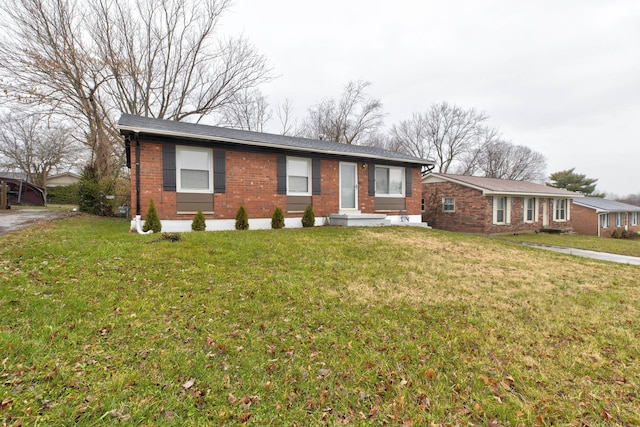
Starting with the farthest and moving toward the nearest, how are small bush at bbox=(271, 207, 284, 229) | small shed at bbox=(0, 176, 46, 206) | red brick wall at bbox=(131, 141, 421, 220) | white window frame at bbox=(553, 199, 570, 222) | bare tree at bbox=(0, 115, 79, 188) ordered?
1. bare tree at bbox=(0, 115, 79, 188)
2. white window frame at bbox=(553, 199, 570, 222)
3. small shed at bbox=(0, 176, 46, 206)
4. small bush at bbox=(271, 207, 284, 229)
5. red brick wall at bbox=(131, 141, 421, 220)

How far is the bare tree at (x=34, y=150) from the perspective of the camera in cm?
2892

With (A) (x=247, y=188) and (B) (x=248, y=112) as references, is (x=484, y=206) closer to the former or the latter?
(A) (x=247, y=188)

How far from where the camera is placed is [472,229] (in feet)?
55.8

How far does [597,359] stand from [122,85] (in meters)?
22.4

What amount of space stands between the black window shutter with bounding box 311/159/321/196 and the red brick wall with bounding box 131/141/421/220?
0.19 meters

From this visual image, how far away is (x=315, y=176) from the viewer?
1077cm

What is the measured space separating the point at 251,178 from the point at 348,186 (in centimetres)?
405

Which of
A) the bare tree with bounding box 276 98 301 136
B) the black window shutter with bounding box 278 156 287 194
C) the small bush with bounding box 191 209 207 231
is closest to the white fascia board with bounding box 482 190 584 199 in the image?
the black window shutter with bounding box 278 156 287 194

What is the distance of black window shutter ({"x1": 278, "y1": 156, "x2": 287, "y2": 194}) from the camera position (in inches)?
397

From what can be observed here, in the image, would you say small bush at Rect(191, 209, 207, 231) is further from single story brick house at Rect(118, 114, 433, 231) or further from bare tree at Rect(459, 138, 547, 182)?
bare tree at Rect(459, 138, 547, 182)

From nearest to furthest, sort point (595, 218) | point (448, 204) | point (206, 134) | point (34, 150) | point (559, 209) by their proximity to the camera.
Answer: point (206, 134), point (448, 204), point (559, 209), point (595, 218), point (34, 150)

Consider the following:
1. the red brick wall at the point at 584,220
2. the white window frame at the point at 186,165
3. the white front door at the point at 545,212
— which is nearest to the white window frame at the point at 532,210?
the white front door at the point at 545,212

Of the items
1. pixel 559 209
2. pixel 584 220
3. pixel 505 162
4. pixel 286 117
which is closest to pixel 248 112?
pixel 286 117

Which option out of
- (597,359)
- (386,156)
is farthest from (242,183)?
Answer: (597,359)
